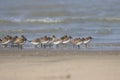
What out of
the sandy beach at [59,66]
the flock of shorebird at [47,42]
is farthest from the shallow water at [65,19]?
the sandy beach at [59,66]

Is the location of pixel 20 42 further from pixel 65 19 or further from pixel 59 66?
pixel 65 19

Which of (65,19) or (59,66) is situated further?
(65,19)

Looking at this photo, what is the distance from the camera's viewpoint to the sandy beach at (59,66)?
1089cm

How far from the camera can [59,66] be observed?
1208cm

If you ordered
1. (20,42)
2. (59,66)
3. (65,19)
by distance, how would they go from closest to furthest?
(59,66) < (20,42) < (65,19)

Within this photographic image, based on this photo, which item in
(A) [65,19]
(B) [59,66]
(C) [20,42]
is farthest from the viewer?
(A) [65,19]

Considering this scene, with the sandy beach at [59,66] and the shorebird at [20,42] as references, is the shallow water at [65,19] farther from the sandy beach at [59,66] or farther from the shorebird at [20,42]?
the sandy beach at [59,66]

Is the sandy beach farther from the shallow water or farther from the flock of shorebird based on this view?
the shallow water

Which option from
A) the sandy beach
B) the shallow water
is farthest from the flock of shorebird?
the sandy beach

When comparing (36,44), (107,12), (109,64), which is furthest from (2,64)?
(107,12)

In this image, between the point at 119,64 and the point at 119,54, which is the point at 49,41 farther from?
the point at 119,64

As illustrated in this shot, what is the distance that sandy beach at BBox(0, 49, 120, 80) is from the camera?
1089cm

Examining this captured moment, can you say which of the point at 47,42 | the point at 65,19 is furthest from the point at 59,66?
the point at 65,19

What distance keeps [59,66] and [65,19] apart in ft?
43.5
